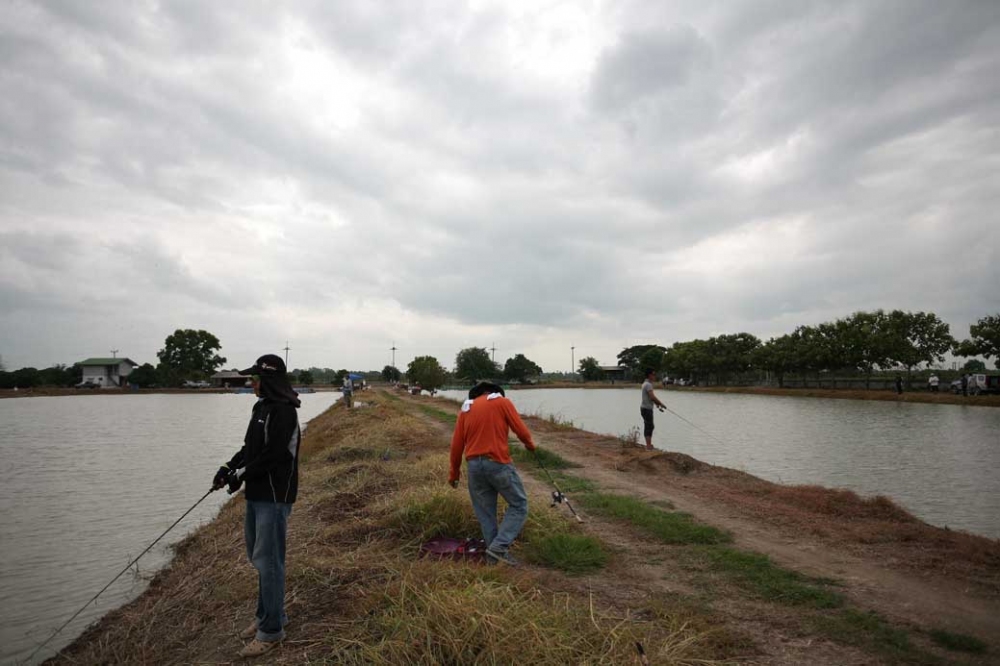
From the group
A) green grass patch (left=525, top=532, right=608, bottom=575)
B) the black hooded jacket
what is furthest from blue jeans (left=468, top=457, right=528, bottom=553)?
the black hooded jacket

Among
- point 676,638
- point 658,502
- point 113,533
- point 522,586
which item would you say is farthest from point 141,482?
point 676,638

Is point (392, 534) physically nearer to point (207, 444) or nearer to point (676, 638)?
point (676, 638)

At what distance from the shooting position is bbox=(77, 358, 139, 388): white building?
390 feet

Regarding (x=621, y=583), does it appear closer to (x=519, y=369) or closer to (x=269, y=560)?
(x=269, y=560)

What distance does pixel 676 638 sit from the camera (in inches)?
170

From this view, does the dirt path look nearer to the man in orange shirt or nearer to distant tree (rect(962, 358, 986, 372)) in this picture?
the man in orange shirt

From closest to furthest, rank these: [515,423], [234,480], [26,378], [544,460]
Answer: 1. [234,480]
2. [515,423]
3. [544,460]
4. [26,378]

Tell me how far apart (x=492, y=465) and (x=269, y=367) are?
230 centimetres

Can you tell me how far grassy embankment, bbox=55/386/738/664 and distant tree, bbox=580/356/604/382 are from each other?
14640cm

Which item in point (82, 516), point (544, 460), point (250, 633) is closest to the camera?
point (250, 633)

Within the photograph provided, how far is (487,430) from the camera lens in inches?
239

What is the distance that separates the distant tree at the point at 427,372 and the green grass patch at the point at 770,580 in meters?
83.6

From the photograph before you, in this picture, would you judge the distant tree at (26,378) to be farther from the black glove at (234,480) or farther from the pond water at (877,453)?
the black glove at (234,480)

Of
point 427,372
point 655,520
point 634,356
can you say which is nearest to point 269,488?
point 655,520
